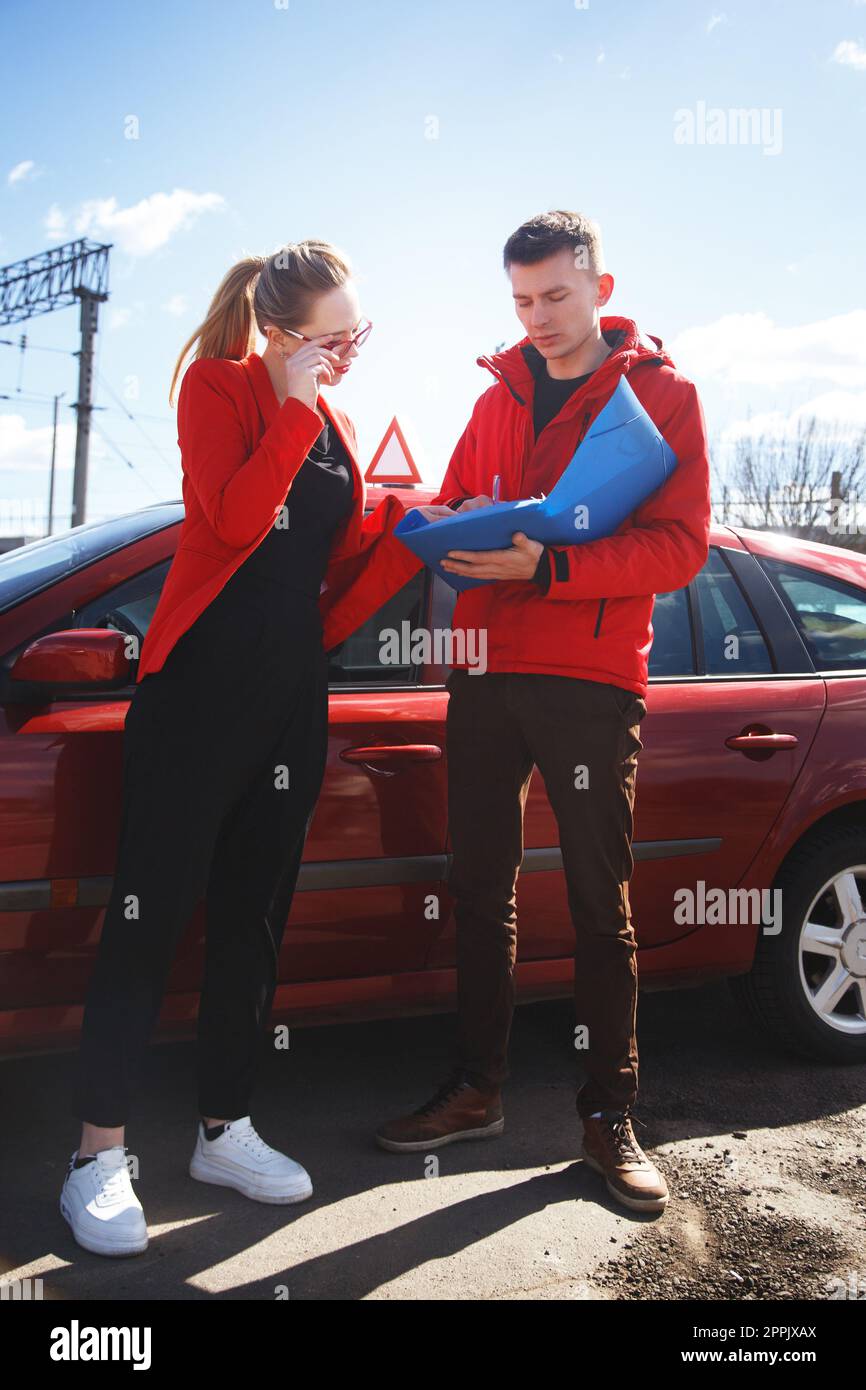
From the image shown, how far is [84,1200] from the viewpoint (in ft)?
7.38

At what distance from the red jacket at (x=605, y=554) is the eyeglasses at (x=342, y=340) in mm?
436

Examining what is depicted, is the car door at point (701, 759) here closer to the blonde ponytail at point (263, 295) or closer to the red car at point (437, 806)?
the red car at point (437, 806)

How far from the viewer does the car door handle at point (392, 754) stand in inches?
106

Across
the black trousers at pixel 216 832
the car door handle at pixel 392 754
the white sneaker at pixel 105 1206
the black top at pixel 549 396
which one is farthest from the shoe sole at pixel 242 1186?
the black top at pixel 549 396

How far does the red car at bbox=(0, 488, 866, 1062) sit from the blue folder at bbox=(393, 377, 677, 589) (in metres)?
0.51

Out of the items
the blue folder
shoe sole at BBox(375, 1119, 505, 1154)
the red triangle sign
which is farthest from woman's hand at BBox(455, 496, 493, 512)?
the red triangle sign

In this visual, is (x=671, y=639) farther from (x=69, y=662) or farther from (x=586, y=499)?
(x=69, y=662)

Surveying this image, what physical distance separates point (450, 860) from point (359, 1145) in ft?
2.29

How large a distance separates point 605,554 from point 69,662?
3.70ft

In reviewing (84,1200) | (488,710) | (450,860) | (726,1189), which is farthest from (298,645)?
(726,1189)

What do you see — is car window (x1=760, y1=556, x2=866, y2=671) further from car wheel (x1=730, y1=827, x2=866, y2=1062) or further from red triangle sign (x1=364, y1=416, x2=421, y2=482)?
red triangle sign (x1=364, y1=416, x2=421, y2=482)

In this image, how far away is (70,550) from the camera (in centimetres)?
279

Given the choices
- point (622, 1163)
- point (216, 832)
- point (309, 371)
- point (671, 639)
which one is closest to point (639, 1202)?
point (622, 1163)
